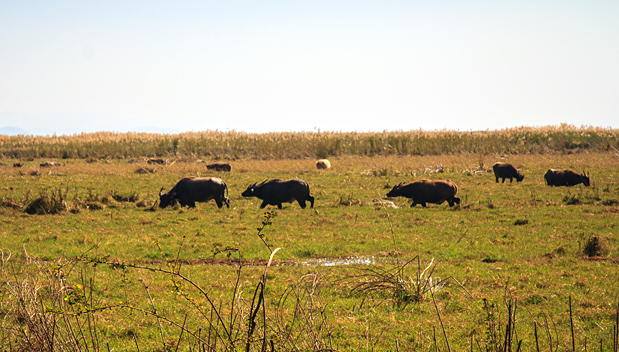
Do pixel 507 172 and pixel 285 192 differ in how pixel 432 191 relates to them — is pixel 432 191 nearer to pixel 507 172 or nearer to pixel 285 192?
pixel 285 192

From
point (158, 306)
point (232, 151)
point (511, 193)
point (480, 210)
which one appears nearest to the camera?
point (158, 306)

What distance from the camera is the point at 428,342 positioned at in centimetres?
673

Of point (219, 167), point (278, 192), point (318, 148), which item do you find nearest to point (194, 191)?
point (278, 192)

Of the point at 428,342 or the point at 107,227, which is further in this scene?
the point at 107,227

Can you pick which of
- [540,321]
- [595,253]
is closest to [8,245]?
[540,321]

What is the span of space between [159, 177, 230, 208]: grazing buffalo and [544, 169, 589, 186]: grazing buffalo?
1393 centimetres

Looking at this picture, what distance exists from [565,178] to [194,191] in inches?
601

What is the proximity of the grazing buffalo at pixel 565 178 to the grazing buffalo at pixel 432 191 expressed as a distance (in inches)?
274

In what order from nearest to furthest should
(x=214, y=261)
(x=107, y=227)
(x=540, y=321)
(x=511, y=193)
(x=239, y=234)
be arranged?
(x=540, y=321) < (x=214, y=261) < (x=239, y=234) < (x=107, y=227) < (x=511, y=193)

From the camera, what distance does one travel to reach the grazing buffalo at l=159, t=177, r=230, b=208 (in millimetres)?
17734

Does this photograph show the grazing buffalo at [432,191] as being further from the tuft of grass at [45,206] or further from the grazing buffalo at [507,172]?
the tuft of grass at [45,206]

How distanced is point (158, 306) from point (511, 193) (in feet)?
53.1

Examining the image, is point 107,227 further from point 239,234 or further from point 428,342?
point 428,342

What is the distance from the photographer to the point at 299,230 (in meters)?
14.2
